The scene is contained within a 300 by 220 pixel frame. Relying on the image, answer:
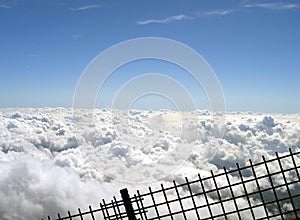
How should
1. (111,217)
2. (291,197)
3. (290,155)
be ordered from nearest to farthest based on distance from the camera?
1. (290,155)
2. (291,197)
3. (111,217)

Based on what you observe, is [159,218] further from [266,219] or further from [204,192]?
[266,219]

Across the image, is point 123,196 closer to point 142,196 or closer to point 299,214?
point 142,196

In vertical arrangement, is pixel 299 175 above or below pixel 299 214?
above

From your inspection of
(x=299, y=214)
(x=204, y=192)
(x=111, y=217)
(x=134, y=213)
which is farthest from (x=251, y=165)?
(x=111, y=217)

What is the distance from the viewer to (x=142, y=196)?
9164 mm

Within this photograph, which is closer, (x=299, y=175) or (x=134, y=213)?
(x=299, y=175)

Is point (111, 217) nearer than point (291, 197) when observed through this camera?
No

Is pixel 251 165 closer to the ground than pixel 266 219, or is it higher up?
higher up

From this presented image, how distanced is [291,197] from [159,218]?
348 cm

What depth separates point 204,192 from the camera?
8.91 m

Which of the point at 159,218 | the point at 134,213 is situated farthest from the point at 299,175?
the point at 134,213

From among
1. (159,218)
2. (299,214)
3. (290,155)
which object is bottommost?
(299,214)

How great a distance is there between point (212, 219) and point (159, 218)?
139 centimetres

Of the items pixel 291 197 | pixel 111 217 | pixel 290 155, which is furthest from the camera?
pixel 111 217
